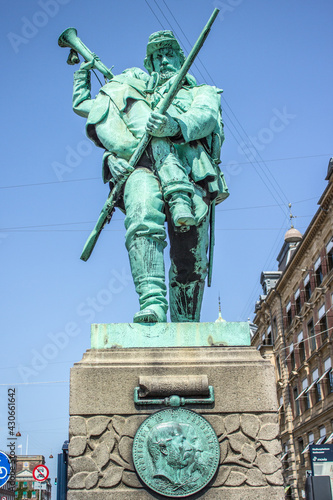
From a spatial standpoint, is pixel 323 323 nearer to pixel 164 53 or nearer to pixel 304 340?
pixel 304 340

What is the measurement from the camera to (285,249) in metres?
53.5

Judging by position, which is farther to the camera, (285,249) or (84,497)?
(285,249)

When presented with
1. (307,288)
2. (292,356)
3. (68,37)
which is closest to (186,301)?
(68,37)

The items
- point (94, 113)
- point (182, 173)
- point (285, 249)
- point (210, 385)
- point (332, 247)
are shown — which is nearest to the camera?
point (210, 385)

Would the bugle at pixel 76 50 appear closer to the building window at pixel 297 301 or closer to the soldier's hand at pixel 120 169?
the soldier's hand at pixel 120 169

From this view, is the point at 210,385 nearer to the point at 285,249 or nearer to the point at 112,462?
the point at 112,462

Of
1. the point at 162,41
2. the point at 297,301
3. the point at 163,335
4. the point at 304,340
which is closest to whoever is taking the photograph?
the point at 163,335

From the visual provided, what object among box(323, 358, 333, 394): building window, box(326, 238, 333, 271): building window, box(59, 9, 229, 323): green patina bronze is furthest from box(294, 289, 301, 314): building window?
box(59, 9, 229, 323): green patina bronze

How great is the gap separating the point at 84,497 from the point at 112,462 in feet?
0.95

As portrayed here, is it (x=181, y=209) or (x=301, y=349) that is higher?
(x=301, y=349)

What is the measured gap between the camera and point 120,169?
5.54m

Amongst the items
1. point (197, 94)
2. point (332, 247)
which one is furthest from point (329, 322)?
point (197, 94)

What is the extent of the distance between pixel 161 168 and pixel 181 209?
1.57 ft

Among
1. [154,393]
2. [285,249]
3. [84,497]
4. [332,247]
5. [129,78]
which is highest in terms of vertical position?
[285,249]
